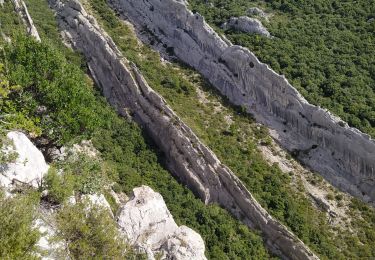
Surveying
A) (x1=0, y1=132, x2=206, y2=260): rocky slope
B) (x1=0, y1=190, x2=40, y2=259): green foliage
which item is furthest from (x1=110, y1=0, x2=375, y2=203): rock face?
(x1=0, y1=190, x2=40, y2=259): green foliage

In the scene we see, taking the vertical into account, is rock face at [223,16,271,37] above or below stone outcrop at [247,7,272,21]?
below

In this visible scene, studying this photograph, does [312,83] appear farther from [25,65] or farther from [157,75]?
[25,65]

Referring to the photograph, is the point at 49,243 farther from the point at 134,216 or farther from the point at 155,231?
the point at 155,231

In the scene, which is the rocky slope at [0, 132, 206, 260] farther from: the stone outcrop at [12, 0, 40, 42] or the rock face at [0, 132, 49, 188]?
the stone outcrop at [12, 0, 40, 42]

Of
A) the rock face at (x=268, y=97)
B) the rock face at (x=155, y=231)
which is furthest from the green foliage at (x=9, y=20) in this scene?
the rock face at (x=155, y=231)

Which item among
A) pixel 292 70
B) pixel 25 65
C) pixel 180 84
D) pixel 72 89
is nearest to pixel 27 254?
pixel 72 89

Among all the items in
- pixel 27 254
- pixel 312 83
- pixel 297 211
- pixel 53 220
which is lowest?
pixel 297 211
